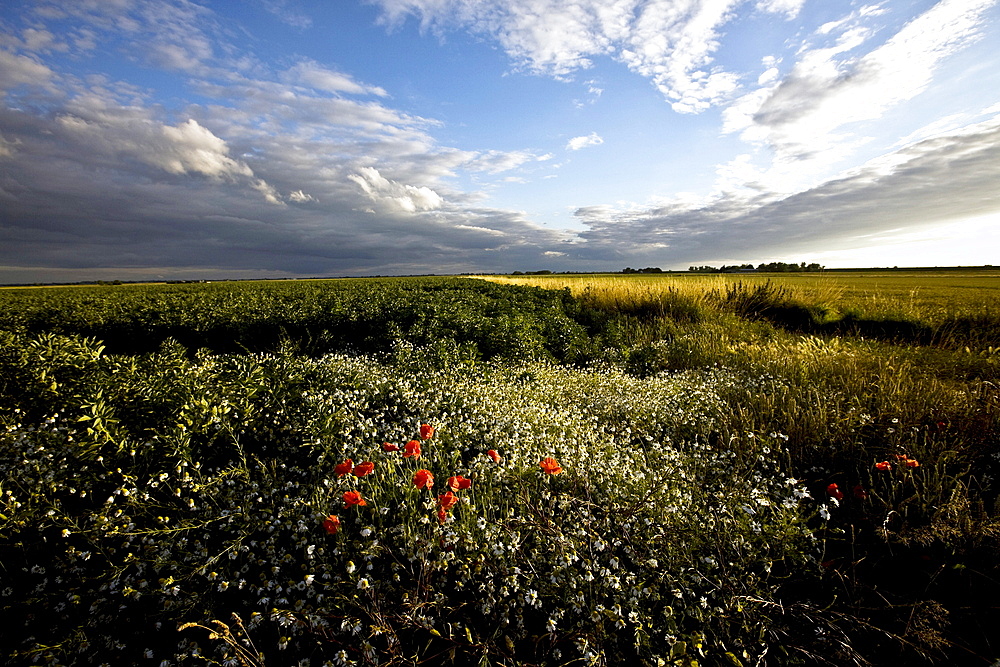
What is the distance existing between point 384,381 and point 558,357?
463cm

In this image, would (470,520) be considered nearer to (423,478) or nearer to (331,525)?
(423,478)

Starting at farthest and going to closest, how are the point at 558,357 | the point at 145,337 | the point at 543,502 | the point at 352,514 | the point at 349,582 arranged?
the point at 145,337, the point at 558,357, the point at 543,502, the point at 352,514, the point at 349,582

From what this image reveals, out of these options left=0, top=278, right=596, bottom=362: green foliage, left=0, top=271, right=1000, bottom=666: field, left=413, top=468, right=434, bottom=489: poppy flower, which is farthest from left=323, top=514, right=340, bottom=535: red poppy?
left=0, top=278, right=596, bottom=362: green foliage

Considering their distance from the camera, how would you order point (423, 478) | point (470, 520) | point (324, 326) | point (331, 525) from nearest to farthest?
1. point (331, 525)
2. point (423, 478)
3. point (470, 520)
4. point (324, 326)

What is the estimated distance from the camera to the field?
2.40 meters

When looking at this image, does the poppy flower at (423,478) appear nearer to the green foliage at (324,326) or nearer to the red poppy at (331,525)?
the red poppy at (331,525)

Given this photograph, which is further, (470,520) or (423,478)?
(470,520)

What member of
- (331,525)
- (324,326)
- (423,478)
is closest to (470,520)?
(423,478)

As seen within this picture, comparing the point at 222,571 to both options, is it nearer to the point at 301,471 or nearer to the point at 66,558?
the point at 301,471

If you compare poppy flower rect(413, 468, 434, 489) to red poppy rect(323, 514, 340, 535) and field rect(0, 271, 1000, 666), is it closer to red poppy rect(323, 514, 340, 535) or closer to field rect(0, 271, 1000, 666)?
field rect(0, 271, 1000, 666)

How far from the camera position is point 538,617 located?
2699 millimetres

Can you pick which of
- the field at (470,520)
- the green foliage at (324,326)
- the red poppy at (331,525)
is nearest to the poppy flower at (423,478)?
the field at (470,520)

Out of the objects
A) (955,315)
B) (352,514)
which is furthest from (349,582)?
(955,315)

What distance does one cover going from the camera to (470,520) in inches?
116
